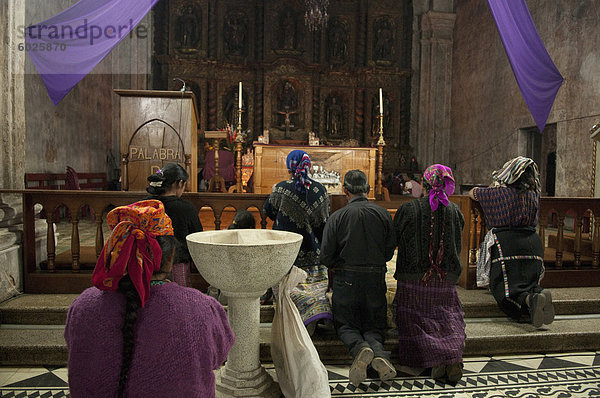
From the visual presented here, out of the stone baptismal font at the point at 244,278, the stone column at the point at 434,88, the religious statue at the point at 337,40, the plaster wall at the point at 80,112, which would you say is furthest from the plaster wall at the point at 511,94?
the plaster wall at the point at 80,112

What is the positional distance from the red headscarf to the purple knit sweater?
0.26 ft

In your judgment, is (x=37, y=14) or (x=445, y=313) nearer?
(x=445, y=313)

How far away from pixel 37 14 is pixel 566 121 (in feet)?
36.6

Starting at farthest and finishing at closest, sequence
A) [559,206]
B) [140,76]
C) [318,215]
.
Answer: [140,76] → [559,206] → [318,215]

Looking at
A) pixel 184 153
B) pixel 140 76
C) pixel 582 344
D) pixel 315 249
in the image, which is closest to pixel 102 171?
pixel 140 76

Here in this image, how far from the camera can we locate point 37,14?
8.02 m

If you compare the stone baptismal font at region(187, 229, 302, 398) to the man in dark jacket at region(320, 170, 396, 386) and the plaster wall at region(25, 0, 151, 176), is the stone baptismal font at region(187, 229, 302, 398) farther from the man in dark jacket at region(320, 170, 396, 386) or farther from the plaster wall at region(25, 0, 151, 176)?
the plaster wall at region(25, 0, 151, 176)

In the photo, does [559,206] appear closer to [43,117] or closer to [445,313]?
[445,313]

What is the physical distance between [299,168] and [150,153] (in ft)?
6.76

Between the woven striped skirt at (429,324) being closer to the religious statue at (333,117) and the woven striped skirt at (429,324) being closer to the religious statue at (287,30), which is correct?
the religious statue at (333,117)

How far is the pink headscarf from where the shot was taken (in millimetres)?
2955

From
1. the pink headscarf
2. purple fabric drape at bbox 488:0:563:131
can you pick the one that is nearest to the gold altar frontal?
purple fabric drape at bbox 488:0:563:131

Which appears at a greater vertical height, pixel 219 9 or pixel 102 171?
pixel 219 9

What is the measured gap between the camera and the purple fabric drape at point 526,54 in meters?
4.63
